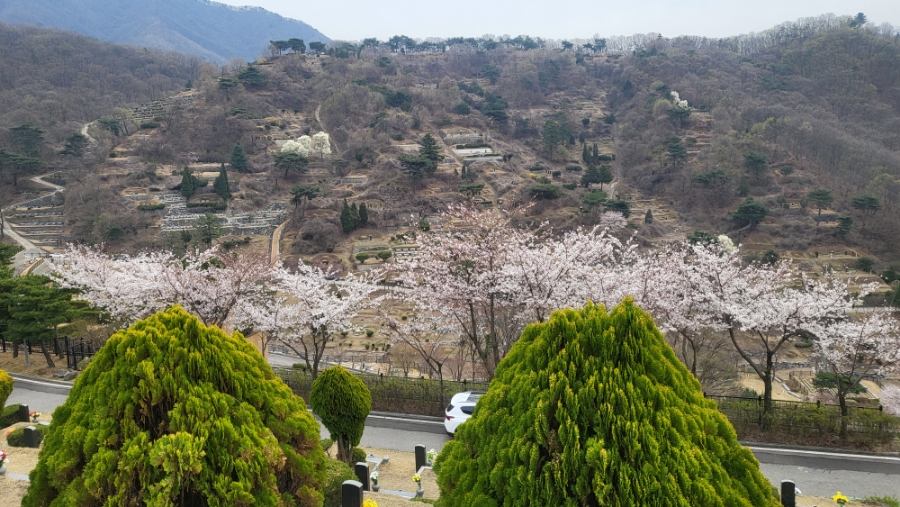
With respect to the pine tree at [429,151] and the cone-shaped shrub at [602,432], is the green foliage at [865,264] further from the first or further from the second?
the cone-shaped shrub at [602,432]

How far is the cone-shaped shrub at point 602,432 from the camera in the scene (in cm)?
297

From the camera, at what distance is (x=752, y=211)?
1774 inches

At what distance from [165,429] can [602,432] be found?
2.89 meters

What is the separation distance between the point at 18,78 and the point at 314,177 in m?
55.2

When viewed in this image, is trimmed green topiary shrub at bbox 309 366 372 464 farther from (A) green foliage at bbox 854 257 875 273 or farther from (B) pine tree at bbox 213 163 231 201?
(B) pine tree at bbox 213 163 231 201

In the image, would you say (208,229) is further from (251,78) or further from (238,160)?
(251,78)

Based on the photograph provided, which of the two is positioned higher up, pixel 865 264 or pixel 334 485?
pixel 865 264

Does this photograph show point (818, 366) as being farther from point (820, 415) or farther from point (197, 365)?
point (197, 365)

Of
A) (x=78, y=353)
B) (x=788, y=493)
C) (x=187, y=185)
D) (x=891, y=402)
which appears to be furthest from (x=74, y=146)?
(x=891, y=402)

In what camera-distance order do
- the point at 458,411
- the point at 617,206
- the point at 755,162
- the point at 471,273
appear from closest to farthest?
the point at 458,411
the point at 471,273
the point at 617,206
the point at 755,162

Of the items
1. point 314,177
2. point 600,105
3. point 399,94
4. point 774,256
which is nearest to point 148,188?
point 314,177

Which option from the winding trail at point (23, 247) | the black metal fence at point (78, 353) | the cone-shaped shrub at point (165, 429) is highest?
the winding trail at point (23, 247)

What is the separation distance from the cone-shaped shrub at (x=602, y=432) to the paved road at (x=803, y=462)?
8.21m

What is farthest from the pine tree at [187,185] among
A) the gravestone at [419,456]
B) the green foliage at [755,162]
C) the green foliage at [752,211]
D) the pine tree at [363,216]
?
the green foliage at [755,162]
